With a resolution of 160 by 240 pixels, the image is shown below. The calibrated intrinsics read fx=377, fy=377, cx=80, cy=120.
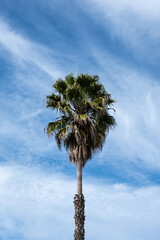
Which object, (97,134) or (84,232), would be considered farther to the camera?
(97,134)

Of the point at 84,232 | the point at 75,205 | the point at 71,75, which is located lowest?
the point at 84,232

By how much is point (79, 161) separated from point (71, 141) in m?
1.50

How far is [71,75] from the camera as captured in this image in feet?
90.4

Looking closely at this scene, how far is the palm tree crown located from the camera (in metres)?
25.1

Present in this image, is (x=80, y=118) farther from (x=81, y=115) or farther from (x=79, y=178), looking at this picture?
(x=79, y=178)

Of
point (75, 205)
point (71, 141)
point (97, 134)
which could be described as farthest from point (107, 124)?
point (75, 205)

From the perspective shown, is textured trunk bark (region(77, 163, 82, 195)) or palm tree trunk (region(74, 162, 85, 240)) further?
textured trunk bark (region(77, 163, 82, 195))

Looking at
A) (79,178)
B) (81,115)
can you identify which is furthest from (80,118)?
(79,178)

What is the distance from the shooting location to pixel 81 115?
2539 centimetres

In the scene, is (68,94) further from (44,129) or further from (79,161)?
(79,161)

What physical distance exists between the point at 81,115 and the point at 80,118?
27 cm

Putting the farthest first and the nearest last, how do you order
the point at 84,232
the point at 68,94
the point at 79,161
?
the point at 68,94 → the point at 79,161 → the point at 84,232

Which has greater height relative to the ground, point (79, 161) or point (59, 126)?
point (59, 126)

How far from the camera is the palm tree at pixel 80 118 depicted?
82.0 ft
